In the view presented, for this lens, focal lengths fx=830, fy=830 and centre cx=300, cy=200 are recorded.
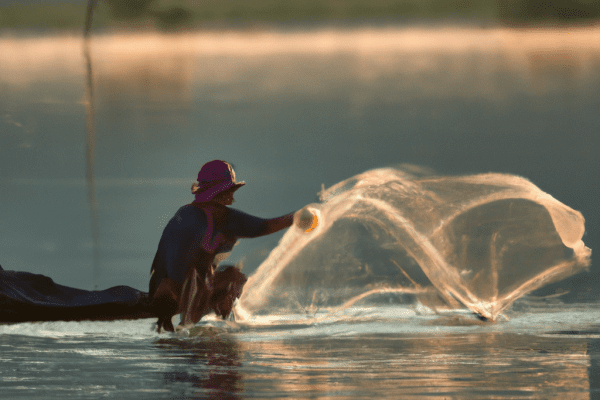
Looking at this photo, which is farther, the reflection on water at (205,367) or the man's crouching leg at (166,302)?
the man's crouching leg at (166,302)

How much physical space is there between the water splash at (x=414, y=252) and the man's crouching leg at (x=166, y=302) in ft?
2.66

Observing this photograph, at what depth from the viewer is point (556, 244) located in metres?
7.96

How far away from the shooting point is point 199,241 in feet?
23.1

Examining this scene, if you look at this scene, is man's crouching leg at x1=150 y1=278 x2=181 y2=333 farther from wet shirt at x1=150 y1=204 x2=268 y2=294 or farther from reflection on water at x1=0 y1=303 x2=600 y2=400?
reflection on water at x1=0 y1=303 x2=600 y2=400

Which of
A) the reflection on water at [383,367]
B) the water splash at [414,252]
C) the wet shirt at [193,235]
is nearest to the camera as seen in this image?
the reflection on water at [383,367]

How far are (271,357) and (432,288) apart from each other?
2.32 metres

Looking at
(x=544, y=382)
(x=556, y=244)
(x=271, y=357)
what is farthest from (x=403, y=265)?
(x=544, y=382)

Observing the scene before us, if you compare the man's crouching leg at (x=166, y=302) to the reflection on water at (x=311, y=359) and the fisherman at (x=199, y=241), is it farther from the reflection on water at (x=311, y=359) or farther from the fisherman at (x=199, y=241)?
the reflection on water at (x=311, y=359)

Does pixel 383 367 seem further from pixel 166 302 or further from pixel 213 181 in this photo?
pixel 213 181

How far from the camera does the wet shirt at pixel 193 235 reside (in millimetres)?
7023

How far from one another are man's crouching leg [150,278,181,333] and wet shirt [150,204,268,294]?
0.07 meters

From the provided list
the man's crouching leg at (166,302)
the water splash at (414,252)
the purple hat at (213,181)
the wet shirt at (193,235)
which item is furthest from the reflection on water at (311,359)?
the purple hat at (213,181)

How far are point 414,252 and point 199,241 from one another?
2049mm

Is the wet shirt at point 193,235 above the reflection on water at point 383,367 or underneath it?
above
